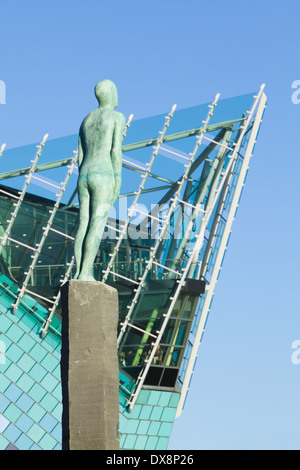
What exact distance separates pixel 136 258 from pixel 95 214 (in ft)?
87.8

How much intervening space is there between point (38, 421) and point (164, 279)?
801 cm

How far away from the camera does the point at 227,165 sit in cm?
4506

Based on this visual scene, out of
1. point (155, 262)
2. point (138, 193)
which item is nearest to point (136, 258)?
point (155, 262)

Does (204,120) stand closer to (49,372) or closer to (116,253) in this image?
(116,253)

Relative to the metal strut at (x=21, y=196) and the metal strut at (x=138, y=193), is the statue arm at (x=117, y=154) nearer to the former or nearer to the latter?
the metal strut at (x=138, y=193)

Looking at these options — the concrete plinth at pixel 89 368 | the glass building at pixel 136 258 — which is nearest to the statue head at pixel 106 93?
the concrete plinth at pixel 89 368

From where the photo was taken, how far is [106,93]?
1666cm

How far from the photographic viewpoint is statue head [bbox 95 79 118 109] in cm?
1664

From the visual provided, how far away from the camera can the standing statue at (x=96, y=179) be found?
52.2 ft

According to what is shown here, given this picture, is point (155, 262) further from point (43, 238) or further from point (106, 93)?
point (106, 93)
